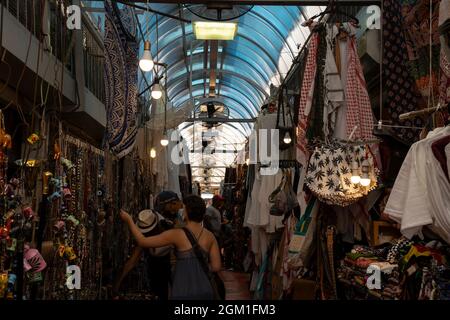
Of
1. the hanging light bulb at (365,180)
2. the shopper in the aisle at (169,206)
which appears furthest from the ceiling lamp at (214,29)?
the hanging light bulb at (365,180)

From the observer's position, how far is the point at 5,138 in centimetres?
301

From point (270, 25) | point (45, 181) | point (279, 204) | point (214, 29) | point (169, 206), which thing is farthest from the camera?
point (270, 25)

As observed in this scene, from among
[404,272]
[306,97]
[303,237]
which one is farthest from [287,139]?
[404,272]

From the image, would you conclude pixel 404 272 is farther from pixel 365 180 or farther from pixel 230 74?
pixel 230 74

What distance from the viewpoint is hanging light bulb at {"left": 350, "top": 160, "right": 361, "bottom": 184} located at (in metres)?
3.96

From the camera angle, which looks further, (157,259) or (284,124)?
(284,124)

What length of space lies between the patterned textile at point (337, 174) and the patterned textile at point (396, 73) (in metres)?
0.35

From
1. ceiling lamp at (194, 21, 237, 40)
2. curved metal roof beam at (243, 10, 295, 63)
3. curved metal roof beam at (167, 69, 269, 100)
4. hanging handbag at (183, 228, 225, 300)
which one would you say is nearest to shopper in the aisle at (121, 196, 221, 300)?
hanging handbag at (183, 228, 225, 300)

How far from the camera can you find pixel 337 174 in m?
4.10

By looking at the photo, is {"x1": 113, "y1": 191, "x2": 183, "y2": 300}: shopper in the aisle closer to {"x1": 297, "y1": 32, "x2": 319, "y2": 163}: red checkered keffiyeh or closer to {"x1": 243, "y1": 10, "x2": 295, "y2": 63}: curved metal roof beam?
{"x1": 297, "y1": 32, "x2": 319, "y2": 163}: red checkered keffiyeh

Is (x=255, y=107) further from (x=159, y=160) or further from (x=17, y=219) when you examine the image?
(x=17, y=219)

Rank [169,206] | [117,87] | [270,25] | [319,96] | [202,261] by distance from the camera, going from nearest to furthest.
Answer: [202,261] → [319,96] → [117,87] → [169,206] → [270,25]

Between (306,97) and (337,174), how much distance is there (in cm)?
79
